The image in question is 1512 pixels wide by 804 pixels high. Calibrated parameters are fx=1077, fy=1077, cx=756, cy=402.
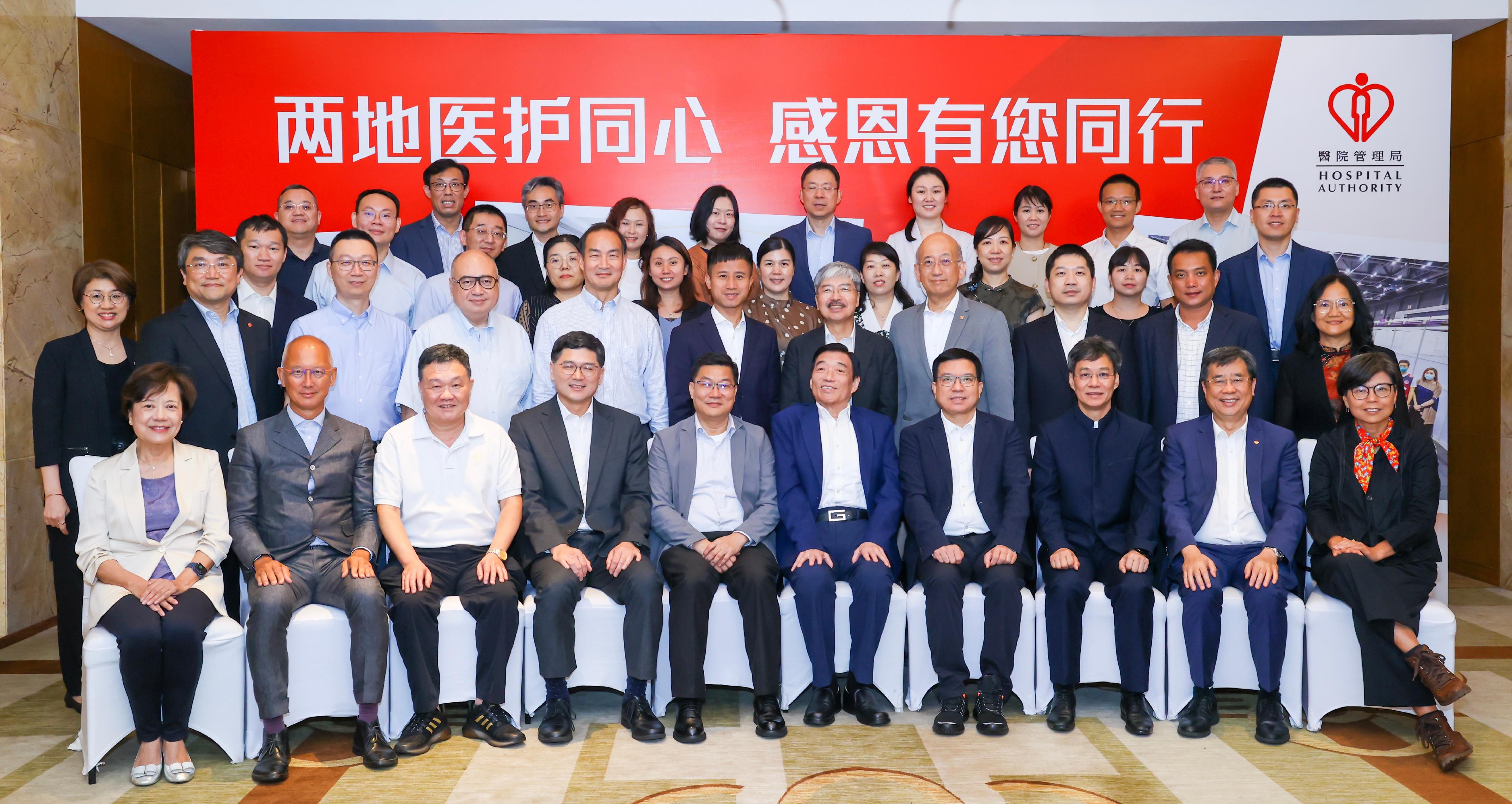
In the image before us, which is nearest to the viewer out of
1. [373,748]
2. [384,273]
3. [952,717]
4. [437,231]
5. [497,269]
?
[373,748]

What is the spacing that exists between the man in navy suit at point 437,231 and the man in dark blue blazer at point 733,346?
64.0 inches

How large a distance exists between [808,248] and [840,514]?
1.86 metres

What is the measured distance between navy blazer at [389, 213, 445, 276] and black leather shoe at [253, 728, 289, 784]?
2.77 m

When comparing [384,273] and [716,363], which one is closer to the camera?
[716,363]

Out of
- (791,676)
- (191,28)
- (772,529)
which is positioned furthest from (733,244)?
(191,28)

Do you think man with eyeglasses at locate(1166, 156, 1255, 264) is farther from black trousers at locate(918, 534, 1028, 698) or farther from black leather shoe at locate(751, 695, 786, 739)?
black leather shoe at locate(751, 695, 786, 739)

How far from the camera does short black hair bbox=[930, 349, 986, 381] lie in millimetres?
4012

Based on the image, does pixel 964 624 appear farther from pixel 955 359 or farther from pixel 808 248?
pixel 808 248

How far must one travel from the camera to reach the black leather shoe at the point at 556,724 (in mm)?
3484

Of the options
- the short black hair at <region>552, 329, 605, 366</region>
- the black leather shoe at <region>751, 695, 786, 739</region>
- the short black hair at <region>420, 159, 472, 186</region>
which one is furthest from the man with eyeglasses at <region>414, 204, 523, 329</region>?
the black leather shoe at <region>751, 695, 786, 739</region>

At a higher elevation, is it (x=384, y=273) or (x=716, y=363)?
(x=384, y=273)

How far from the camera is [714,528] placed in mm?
4000

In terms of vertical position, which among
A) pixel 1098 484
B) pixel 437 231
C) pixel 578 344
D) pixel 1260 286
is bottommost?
pixel 1098 484

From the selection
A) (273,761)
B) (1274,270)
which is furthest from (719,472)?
(1274,270)
